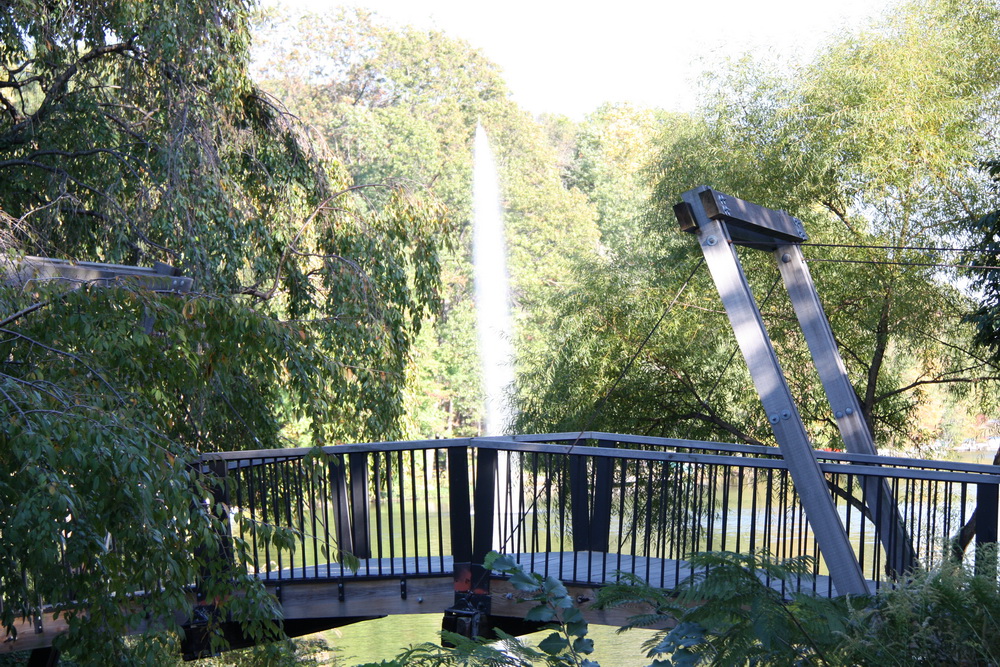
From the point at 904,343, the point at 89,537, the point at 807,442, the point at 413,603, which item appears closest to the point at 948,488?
the point at 807,442

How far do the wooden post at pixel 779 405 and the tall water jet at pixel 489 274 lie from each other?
2527 centimetres

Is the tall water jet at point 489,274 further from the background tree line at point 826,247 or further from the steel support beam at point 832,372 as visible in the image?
the steel support beam at point 832,372

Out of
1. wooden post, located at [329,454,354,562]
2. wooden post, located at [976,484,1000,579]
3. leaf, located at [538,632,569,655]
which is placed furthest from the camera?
wooden post, located at [329,454,354,562]

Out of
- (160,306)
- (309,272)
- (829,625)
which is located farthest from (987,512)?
(309,272)

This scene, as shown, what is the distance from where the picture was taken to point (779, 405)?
531cm

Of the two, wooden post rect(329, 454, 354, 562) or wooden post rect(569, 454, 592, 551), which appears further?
wooden post rect(329, 454, 354, 562)

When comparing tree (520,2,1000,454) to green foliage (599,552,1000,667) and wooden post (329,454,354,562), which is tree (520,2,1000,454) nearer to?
wooden post (329,454,354,562)

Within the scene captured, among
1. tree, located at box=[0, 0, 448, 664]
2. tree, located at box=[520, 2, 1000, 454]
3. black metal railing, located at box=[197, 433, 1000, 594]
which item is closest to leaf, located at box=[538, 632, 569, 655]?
tree, located at box=[0, 0, 448, 664]

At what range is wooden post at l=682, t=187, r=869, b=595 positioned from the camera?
5133 millimetres

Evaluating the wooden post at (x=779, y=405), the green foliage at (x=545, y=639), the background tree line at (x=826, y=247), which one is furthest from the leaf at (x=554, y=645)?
the background tree line at (x=826, y=247)

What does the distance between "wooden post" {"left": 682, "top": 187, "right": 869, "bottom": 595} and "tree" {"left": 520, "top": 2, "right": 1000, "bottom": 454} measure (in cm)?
530

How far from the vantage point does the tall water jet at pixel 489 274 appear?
3222cm

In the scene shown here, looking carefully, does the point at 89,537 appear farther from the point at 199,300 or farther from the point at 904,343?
the point at 904,343

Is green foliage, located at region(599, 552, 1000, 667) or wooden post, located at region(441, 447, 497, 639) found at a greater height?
green foliage, located at region(599, 552, 1000, 667)
